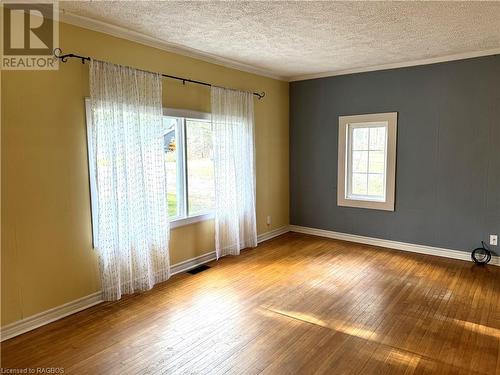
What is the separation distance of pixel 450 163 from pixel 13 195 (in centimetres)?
466

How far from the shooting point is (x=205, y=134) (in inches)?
169

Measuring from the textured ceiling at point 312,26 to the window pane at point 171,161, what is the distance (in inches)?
34.8

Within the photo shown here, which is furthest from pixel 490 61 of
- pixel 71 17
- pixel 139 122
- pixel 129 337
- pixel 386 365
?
pixel 129 337

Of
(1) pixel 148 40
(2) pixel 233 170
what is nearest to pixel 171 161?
(2) pixel 233 170

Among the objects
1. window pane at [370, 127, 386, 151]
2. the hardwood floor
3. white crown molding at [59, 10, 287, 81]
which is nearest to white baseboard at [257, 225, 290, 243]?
the hardwood floor

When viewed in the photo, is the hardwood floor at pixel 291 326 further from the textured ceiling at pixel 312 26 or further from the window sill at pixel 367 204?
the textured ceiling at pixel 312 26

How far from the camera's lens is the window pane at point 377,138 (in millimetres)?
4875

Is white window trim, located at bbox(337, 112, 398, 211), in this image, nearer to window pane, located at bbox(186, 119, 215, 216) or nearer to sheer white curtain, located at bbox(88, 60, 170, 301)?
window pane, located at bbox(186, 119, 215, 216)

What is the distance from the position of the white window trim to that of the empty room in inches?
1.1

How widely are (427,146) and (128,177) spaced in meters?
3.69

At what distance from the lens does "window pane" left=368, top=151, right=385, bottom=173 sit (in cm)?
489

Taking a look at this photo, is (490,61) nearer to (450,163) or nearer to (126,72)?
(450,163)

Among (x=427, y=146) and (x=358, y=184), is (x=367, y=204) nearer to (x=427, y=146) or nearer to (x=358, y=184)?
(x=358, y=184)

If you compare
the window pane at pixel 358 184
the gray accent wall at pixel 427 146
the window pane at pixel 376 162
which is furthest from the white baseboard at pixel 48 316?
the window pane at pixel 376 162
